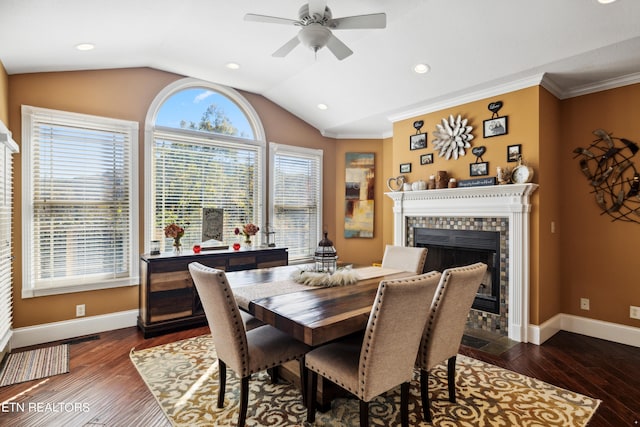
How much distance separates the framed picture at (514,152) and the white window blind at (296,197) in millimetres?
2859

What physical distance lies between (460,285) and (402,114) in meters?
3.14

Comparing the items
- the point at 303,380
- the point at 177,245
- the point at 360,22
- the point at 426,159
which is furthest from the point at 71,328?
the point at 426,159

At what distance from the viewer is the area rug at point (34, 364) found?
2.62m

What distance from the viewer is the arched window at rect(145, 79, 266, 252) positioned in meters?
4.06

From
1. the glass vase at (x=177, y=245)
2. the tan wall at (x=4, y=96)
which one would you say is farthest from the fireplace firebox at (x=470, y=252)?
the tan wall at (x=4, y=96)

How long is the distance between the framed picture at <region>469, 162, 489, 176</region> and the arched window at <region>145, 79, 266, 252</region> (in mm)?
2797

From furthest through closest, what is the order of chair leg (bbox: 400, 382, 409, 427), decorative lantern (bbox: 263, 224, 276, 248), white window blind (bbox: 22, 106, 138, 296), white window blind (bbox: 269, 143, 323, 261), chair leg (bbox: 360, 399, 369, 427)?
white window blind (bbox: 269, 143, 323, 261) → decorative lantern (bbox: 263, 224, 276, 248) → white window blind (bbox: 22, 106, 138, 296) → chair leg (bbox: 400, 382, 409, 427) → chair leg (bbox: 360, 399, 369, 427)

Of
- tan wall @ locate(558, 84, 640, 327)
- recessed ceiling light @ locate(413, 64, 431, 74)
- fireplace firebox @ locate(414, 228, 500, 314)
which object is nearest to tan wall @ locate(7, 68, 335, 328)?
recessed ceiling light @ locate(413, 64, 431, 74)

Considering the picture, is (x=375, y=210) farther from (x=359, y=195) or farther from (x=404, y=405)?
(x=404, y=405)

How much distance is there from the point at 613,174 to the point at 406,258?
2.37 metres

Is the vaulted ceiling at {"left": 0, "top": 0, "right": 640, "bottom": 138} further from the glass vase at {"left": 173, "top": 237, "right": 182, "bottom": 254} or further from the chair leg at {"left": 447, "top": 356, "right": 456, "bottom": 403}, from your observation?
the chair leg at {"left": 447, "top": 356, "right": 456, "bottom": 403}

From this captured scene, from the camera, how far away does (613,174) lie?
11.4 feet

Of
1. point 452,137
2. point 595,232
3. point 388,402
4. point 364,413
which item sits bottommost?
point 388,402

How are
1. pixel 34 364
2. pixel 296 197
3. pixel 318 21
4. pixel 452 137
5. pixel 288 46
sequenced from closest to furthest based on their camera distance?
pixel 318 21
pixel 288 46
pixel 34 364
pixel 452 137
pixel 296 197
